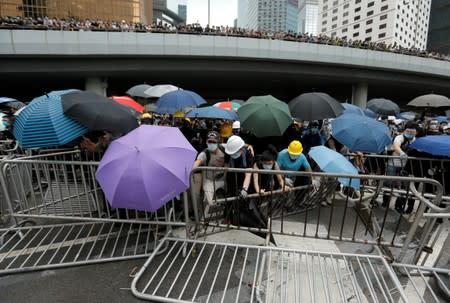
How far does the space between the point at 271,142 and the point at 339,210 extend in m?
2.15

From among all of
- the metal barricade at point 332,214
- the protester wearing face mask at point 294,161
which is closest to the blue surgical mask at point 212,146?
the metal barricade at point 332,214

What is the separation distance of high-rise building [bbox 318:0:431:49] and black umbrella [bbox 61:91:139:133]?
9582 cm

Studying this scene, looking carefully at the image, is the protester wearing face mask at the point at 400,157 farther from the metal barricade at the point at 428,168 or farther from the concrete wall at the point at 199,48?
the concrete wall at the point at 199,48

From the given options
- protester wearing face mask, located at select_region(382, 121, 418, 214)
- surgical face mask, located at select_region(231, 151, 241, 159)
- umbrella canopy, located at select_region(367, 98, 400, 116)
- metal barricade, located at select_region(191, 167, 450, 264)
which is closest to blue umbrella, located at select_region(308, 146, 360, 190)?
metal barricade, located at select_region(191, 167, 450, 264)

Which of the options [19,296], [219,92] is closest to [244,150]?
[19,296]

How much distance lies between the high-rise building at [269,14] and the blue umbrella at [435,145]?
468 feet

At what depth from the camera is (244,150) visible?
4.38 metres

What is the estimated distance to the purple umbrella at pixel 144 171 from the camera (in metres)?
2.97

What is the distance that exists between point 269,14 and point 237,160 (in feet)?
559

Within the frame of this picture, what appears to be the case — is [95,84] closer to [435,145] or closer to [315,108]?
[315,108]

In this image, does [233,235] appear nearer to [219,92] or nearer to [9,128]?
[9,128]

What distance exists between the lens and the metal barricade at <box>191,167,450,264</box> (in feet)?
10.8

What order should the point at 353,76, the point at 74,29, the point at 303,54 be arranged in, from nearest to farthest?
the point at 74,29
the point at 303,54
the point at 353,76

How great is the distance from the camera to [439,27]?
79.9 meters
